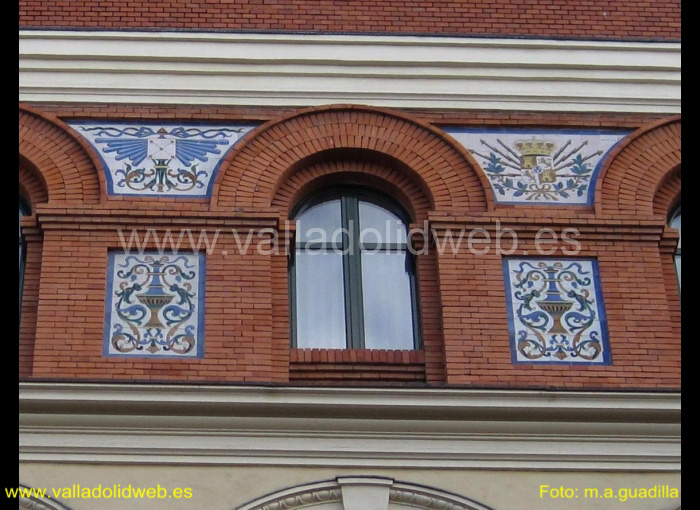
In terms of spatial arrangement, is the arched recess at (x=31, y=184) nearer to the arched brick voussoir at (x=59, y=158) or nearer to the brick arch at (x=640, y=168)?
the arched brick voussoir at (x=59, y=158)

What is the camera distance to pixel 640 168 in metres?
16.0

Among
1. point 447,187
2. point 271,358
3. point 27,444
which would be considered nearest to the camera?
point 27,444

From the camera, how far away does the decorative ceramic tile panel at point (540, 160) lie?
15734 millimetres

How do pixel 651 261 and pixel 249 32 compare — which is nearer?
pixel 651 261

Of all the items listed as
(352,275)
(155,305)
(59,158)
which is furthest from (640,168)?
(59,158)

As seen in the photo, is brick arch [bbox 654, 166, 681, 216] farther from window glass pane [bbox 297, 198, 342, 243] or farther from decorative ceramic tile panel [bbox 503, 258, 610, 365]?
window glass pane [bbox 297, 198, 342, 243]

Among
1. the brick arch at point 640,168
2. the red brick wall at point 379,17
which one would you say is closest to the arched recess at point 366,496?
the brick arch at point 640,168

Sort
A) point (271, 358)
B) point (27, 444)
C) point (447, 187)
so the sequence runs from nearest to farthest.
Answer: point (27, 444) < point (271, 358) < point (447, 187)

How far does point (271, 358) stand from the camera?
14.5 m

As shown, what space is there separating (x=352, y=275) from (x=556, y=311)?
185 centimetres

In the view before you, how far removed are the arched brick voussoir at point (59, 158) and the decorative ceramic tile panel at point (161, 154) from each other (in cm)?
13

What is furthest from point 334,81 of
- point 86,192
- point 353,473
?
point 353,473

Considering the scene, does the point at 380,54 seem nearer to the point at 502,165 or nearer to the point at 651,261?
the point at 502,165

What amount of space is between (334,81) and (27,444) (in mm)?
4751
